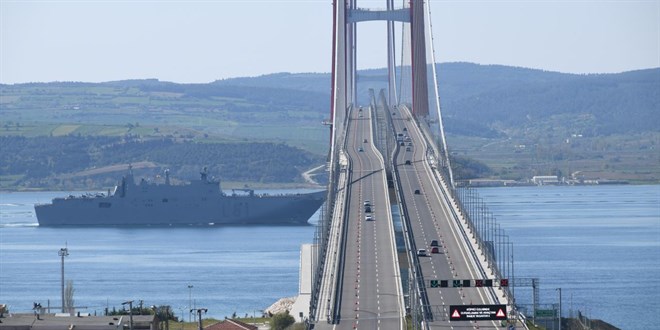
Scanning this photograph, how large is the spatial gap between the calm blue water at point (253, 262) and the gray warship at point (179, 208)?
100 inches

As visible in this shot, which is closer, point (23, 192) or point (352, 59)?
point (352, 59)

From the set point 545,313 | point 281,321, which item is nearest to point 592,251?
point 545,313

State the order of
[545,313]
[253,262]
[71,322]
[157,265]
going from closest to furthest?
1. [71,322]
2. [545,313]
3. [253,262]
4. [157,265]

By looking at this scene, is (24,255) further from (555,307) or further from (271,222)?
(555,307)

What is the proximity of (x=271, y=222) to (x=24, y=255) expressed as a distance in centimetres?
3372

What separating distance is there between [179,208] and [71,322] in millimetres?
91035

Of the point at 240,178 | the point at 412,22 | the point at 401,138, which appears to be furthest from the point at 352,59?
the point at 240,178

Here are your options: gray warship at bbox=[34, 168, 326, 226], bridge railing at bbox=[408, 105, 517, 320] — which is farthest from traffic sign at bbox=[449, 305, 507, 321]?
gray warship at bbox=[34, 168, 326, 226]

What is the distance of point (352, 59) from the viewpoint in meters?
118

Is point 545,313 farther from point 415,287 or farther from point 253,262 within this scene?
point 253,262

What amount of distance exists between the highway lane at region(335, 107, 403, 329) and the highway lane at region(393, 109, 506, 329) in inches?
38.2

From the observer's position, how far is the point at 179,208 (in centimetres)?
13500

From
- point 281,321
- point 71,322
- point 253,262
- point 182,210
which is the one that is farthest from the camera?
point 182,210

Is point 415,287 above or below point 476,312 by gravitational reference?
above
